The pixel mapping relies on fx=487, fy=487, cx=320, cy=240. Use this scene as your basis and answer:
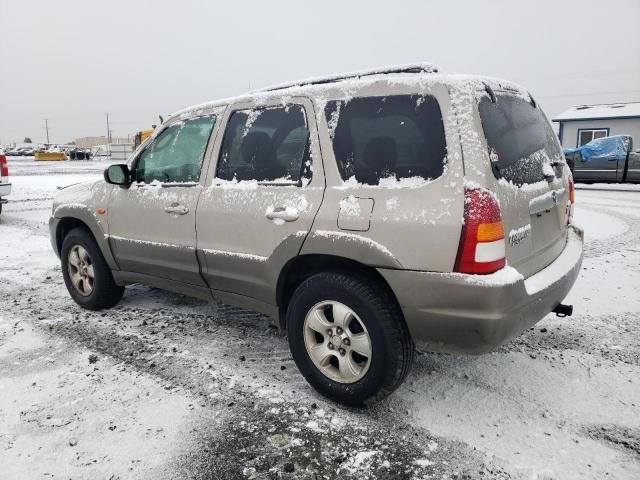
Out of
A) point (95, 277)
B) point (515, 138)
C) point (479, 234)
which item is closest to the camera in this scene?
point (479, 234)

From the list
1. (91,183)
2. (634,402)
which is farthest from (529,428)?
(91,183)

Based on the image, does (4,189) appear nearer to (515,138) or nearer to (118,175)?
(118,175)

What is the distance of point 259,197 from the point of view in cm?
308

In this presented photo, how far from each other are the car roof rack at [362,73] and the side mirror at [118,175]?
133 cm

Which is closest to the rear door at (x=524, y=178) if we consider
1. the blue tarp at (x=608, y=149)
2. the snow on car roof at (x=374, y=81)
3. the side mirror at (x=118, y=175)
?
the snow on car roof at (x=374, y=81)

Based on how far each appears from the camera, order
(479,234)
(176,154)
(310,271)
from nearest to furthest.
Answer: (479,234) → (310,271) → (176,154)

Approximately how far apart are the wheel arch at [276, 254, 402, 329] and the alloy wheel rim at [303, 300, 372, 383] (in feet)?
0.70

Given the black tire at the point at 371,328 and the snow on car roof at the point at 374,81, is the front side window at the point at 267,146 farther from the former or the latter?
the black tire at the point at 371,328

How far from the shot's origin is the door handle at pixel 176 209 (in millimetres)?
3510

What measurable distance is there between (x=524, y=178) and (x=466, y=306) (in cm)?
82

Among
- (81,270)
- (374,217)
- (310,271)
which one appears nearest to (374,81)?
(374,217)

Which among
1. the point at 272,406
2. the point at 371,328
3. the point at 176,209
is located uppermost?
the point at 176,209

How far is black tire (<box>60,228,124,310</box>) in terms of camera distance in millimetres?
4344

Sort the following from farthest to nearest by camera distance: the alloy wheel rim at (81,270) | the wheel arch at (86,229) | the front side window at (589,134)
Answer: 1. the front side window at (589,134)
2. the alloy wheel rim at (81,270)
3. the wheel arch at (86,229)
